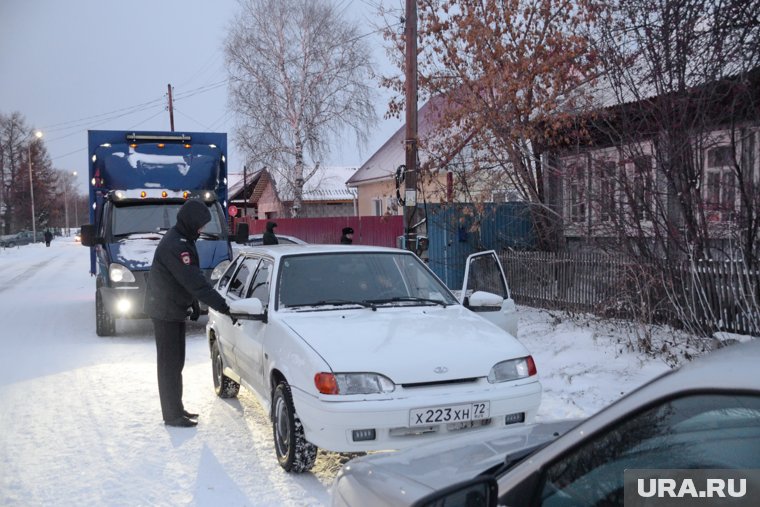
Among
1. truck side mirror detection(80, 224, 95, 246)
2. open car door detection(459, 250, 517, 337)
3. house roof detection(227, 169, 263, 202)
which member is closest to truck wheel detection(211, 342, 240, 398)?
open car door detection(459, 250, 517, 337)

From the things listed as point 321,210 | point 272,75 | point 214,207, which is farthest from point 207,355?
point 321,210

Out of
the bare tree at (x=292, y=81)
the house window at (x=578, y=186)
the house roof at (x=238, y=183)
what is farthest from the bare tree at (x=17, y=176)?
the house window at (x=578, y=186)

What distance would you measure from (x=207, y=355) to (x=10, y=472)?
176 inches

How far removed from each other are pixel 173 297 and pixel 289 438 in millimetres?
2010

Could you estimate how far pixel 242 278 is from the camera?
6.67 meters

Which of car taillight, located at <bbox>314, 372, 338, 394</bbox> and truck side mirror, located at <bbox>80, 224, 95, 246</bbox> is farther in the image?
A: truck side mirror, located at <bbox>80, 224, 95, 246</bbox>

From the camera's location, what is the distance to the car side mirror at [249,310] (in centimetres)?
527

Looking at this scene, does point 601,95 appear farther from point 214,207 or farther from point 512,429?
point 512,429

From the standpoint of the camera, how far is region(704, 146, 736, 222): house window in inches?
319

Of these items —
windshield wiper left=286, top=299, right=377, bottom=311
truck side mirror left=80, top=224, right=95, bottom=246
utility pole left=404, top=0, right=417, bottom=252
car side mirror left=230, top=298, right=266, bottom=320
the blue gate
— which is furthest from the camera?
the blue gate

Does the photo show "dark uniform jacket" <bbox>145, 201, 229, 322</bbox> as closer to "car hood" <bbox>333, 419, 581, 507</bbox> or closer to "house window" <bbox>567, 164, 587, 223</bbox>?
"car hood" <bbox>333, 419, 581, 507</bbox>

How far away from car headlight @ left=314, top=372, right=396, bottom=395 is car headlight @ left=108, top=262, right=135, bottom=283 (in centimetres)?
688

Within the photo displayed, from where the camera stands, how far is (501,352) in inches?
188

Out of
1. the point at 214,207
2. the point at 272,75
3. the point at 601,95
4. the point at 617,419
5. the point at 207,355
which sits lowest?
the point at 207,355
